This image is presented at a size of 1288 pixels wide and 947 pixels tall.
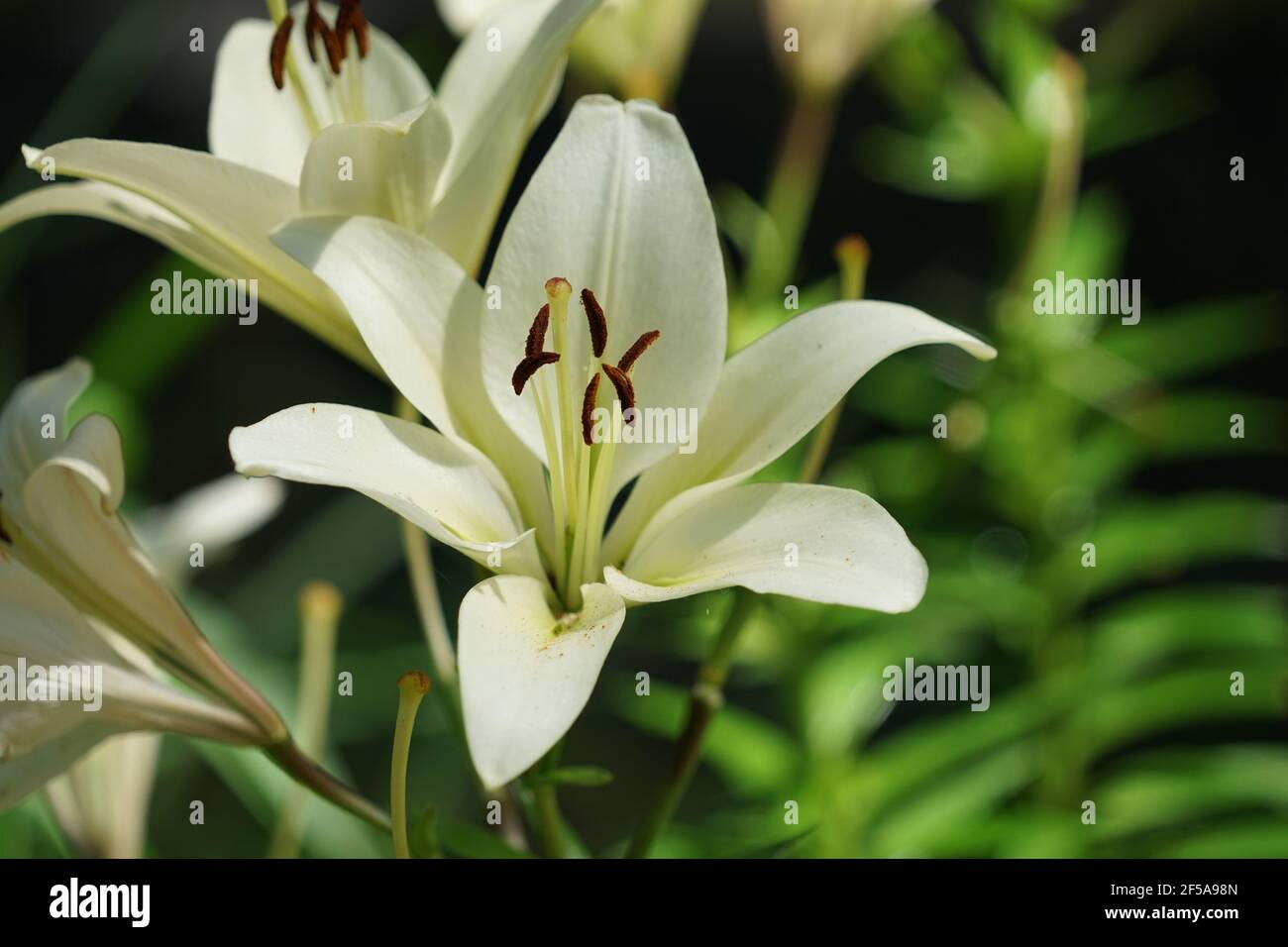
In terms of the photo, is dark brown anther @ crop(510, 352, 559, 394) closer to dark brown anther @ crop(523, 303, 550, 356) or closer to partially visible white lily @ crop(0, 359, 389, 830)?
dark brown anther @ crop(523, 303, 550, 356)

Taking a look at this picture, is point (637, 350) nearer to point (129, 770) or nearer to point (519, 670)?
point (519, 670)

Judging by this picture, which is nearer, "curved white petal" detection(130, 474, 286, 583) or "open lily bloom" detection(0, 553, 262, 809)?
"open lily bloom" detection(0, 553, 262, 809)

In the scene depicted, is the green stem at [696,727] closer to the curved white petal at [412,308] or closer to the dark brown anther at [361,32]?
the curved white petal at [412,308]

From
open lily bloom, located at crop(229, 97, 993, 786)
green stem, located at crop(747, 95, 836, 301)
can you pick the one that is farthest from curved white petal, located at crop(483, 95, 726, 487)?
green stem, located at crop(747, 95, 836, 301)

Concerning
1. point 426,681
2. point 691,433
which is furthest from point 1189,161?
point 426,681
